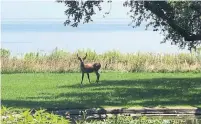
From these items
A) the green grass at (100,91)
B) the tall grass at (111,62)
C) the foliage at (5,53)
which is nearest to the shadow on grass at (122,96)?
the green grass at (100,91)

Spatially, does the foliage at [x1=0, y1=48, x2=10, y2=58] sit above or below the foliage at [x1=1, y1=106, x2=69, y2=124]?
below

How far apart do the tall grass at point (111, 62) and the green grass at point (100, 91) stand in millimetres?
2197

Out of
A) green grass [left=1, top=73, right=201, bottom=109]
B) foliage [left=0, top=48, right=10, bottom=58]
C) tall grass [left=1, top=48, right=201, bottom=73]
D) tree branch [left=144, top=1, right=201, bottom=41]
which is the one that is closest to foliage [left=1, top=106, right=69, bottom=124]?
green grass [left=1, top=73, right=201, bottom=109]

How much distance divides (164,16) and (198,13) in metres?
1.52

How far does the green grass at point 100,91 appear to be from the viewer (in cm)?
1644

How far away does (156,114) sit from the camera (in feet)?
46.8

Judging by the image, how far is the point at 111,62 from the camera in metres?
31.4

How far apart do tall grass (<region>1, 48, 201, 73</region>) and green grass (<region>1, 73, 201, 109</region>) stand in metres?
2.20

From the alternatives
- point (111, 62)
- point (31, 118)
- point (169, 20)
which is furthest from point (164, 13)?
point (31, 118)

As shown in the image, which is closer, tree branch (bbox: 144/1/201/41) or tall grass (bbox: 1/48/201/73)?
tree branch (bbox: 144/1/201/41)

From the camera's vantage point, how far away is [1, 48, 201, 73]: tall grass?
1206 inches

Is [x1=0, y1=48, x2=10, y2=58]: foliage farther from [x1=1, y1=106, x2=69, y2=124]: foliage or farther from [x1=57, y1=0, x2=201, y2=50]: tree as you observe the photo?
[x1=1, y1=106, x2=69, y2=124]: foliage

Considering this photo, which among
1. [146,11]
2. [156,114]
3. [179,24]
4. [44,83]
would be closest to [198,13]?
[179,24]

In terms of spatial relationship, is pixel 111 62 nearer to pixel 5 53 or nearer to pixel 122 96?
pixel 5 53
